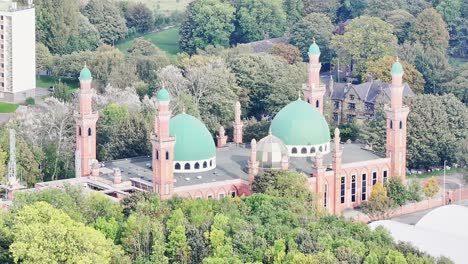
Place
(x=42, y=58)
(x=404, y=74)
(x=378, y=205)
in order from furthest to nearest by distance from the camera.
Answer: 1. (x=42, y=58)
2. (x=404, y=74)
3. (x=378, y=205)

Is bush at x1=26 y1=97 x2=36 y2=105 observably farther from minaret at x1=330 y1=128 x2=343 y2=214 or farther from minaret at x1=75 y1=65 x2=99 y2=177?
minaret at x1=330 y1=128 x2=343 y2=214

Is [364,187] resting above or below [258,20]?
below

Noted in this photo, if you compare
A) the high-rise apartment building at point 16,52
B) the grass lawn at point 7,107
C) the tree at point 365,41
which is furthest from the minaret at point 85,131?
the tree at point 365,41

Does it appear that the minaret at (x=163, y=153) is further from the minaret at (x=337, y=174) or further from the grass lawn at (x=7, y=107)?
the grass lawn at (x=7, y=107)

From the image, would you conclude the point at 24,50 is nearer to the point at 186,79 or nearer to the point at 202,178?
the point at 186,79

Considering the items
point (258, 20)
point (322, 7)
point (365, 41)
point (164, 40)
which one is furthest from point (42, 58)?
point (322, 7)

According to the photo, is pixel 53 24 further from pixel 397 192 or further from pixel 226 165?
pixel 397 192

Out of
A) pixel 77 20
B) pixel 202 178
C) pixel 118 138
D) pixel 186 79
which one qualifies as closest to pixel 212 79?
pixel 186 79
